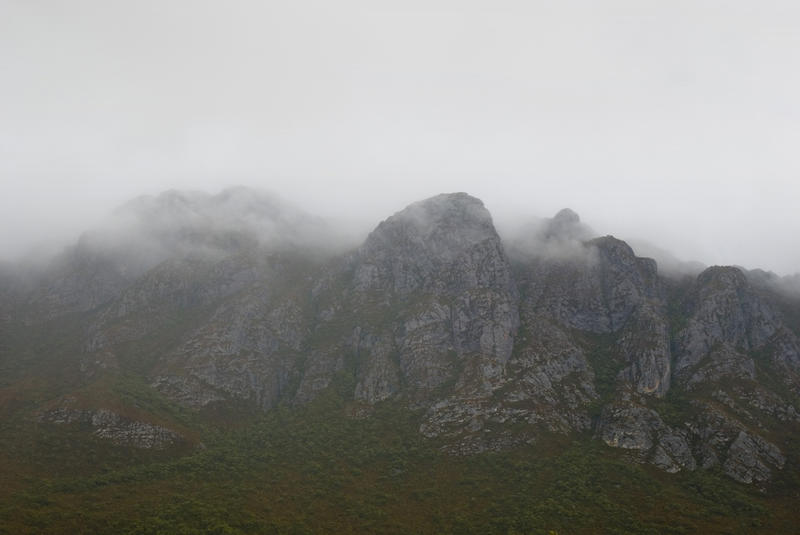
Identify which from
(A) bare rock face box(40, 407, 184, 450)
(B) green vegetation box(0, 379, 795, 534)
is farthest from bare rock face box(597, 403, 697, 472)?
(A) bare rock face box(40, 407, 184, 450)

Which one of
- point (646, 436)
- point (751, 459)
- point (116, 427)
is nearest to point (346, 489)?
point (116, 427)

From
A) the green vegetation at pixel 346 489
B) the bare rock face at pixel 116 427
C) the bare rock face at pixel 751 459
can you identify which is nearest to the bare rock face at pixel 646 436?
the green vegetation at pixel 346 489

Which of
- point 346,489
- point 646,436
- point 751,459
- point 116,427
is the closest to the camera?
point 346,489

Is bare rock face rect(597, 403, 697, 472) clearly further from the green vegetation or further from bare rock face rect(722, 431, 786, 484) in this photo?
bare rock face rect(722, 431, 786, 484)

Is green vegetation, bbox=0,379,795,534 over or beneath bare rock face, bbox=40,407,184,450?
beneath

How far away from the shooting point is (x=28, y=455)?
135m

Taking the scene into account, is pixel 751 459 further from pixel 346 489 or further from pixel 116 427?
pixel 116 427

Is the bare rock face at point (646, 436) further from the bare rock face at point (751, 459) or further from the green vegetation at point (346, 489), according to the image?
the bare rock face at point (751, 459)

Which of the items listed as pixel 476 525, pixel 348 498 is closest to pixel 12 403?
pixel 348 498

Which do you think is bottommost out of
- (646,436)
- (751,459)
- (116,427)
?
(751,459)

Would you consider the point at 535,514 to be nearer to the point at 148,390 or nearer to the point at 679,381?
the point at 679,381

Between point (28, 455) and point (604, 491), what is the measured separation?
515 feet

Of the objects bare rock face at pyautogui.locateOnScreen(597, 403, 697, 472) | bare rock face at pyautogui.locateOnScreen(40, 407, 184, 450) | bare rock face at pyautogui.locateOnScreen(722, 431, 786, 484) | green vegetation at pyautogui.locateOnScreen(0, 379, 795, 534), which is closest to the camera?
green vegetation at pyautogui.locateOnScreen(0, 379, 795, 534)

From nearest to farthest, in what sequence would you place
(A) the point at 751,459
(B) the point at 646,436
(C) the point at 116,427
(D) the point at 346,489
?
(D) the point at 346,489 < (A) the point at 751,459 < (C) the point at 116,427 < (B) the point at 646,436
